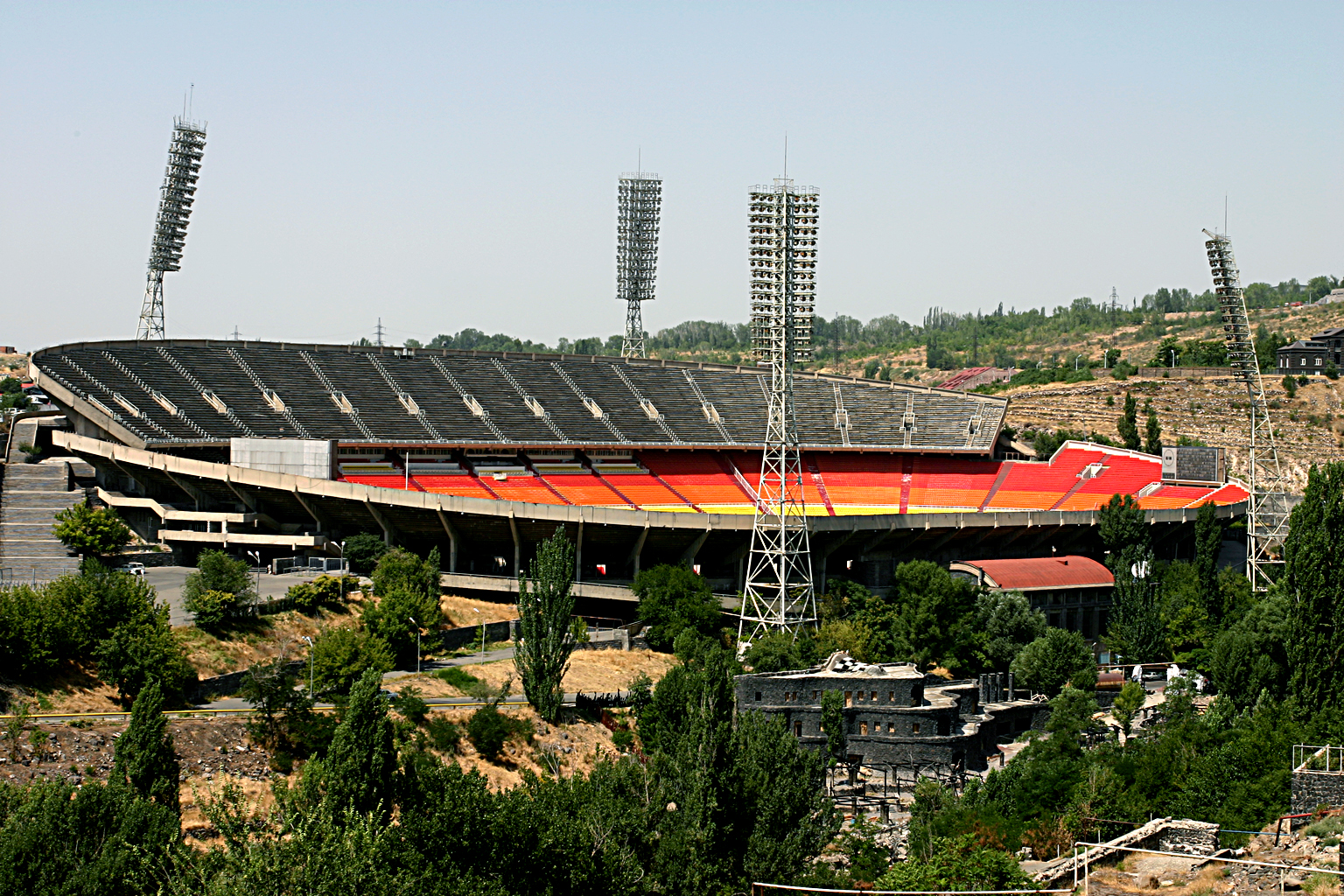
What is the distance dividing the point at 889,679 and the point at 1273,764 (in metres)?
12.0

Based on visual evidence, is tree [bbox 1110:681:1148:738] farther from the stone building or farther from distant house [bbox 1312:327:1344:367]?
distant house [bbox 1312:327:1344:367]

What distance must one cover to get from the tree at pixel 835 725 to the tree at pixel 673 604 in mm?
9007

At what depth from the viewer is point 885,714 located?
49.0 m

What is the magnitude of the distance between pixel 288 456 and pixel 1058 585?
30.3 metres

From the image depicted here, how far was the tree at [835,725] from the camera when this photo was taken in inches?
1886

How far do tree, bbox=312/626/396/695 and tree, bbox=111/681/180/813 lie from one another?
9.40 metres

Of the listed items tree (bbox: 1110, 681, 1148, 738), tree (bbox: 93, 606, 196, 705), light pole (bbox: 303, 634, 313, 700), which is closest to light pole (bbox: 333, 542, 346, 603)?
light pole (bbox: 303, 634, 313, 700)

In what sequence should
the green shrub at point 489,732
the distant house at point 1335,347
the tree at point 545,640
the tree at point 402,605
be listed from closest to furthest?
1. the green shrub at point 489,732
2. the tree at point 545,640
3. the tree at point 402,605
4. the distant house at point 1335,347

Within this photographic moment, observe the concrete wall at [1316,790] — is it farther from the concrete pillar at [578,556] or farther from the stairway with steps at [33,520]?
the stairway with steps at [33,520]

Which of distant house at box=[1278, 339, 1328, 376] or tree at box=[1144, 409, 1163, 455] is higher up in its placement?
distant house at box=[1278, 339, 1328, 376]

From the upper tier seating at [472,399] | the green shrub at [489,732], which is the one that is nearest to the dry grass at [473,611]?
the green shrub at [489,732]

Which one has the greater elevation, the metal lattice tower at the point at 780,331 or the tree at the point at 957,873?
the metal lattice tower at the point at 780,331

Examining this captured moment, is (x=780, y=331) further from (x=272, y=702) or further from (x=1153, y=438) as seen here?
(x=1153, y=438)

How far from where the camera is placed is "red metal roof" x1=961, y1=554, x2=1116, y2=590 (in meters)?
63.8
